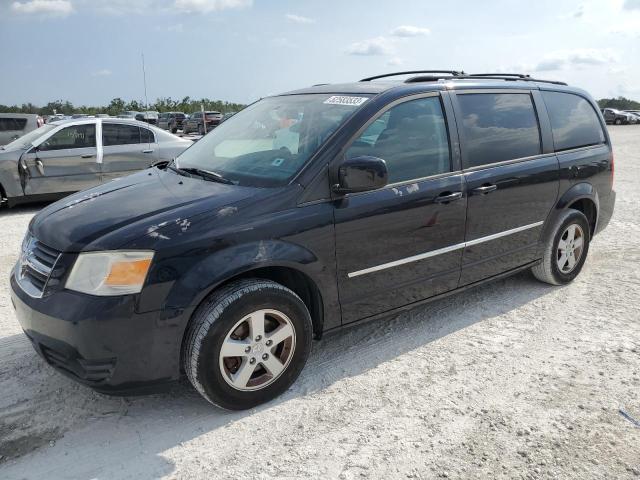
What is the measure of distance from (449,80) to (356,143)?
118 cm

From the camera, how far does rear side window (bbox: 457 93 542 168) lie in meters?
3.94

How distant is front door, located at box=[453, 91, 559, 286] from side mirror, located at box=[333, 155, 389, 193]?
39.8 inches

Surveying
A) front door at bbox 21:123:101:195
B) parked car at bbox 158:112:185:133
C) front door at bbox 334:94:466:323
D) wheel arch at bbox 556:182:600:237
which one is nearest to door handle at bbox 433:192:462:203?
front door at bbox 334:94:466:323

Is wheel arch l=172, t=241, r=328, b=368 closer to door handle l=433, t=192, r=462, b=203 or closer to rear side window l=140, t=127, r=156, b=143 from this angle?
door handle l=433, t=192, r=462, b=203

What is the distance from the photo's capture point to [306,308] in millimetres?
3117

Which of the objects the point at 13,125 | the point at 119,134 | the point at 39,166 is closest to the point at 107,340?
the point at 39,166

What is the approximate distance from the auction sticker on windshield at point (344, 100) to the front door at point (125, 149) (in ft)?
20.0

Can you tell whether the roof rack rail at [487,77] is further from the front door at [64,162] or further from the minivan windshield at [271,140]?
the front door at [64,162]

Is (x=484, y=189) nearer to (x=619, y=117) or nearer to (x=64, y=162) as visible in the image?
(x=64, y=162)

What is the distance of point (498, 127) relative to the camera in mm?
4160

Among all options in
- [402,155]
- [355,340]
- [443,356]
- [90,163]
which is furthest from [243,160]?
[90,163]

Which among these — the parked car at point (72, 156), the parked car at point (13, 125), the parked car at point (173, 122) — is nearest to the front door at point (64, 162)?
the parked car at point (72, 156)

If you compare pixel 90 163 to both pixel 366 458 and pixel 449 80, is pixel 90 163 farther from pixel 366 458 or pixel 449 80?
pixel 366 458

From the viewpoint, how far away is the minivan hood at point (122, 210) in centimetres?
275
